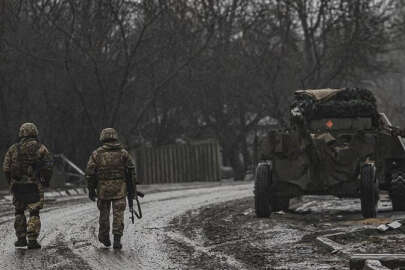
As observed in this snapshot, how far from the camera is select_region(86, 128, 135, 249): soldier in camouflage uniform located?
1198cm

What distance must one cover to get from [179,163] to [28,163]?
84.4 feet

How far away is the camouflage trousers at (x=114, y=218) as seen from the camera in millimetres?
11820

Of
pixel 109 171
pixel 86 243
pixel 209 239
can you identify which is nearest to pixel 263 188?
pixel 209 239

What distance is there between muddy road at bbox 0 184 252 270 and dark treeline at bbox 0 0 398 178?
12478 mm

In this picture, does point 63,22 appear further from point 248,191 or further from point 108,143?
point 108,143

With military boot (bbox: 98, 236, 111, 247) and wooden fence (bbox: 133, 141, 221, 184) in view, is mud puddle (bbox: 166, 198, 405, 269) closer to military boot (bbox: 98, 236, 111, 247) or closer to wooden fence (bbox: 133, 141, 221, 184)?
military boot (bbox: 98, 236, 111, 247)

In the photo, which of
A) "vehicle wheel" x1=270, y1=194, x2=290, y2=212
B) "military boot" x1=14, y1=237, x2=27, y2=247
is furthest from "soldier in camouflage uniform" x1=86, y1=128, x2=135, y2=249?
"vehicle wheel" x1=270, y1=194, x2=290, y2=212

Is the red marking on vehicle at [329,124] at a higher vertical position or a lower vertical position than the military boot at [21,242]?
higher

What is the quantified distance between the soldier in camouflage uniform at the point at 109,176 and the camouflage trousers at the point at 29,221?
76cm

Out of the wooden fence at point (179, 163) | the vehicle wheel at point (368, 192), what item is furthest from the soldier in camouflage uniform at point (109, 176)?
the wooden fence at point (179, 163)

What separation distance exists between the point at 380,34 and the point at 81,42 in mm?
11282

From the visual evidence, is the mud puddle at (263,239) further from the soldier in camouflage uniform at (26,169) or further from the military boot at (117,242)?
the soldier in camouflage uniform at (26,169)

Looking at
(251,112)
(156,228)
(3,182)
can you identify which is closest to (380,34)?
(251,112)

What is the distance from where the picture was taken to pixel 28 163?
40.0 ft
